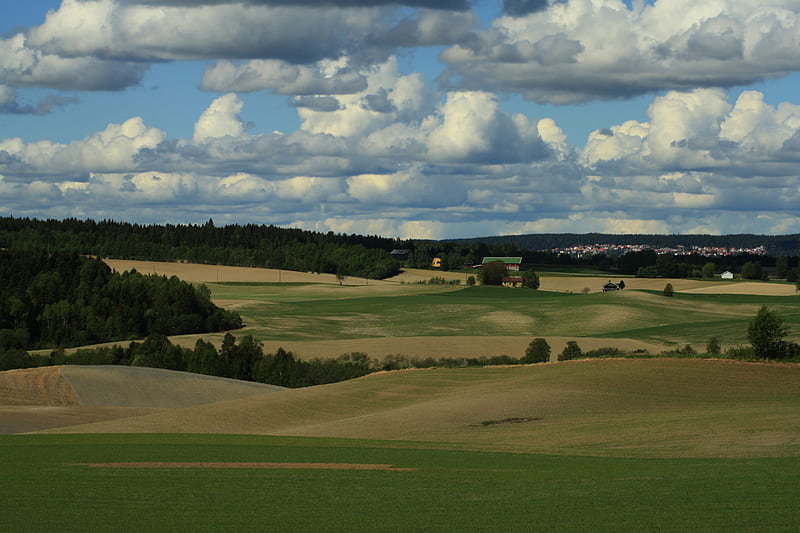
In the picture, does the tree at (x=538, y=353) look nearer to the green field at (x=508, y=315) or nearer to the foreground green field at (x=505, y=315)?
the foreground green field at (x=505, y=315)

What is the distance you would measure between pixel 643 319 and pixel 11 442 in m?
89.4

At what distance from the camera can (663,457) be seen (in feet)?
91.3

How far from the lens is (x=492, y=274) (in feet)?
555

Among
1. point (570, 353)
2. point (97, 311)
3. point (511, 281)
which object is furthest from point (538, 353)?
point (511, 281)

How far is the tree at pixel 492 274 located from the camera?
16900 cm

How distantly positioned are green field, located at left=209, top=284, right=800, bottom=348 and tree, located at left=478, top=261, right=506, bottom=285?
56.4 ft

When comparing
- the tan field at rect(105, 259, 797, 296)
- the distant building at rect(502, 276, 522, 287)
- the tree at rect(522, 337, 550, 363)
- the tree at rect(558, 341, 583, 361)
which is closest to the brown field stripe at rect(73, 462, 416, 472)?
the tree at rect(558, 341, 583, 361)

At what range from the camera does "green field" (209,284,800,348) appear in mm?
103688

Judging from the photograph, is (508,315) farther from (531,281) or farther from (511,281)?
(511,281)

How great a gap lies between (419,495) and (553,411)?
891 inches

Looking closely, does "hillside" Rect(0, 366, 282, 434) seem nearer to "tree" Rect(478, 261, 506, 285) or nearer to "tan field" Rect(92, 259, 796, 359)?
"tan field" Rect(92, 259, 796, 359)

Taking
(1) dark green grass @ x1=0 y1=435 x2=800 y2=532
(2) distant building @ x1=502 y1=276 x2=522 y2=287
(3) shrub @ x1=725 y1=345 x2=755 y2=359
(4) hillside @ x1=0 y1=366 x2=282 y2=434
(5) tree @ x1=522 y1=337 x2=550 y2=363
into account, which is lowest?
(4) hillside @ x1=0 y1=366 x2=282 y2=434

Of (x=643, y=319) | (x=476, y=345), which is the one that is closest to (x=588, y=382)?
(x=476, y=345)

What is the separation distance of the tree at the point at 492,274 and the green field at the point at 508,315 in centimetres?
1720
